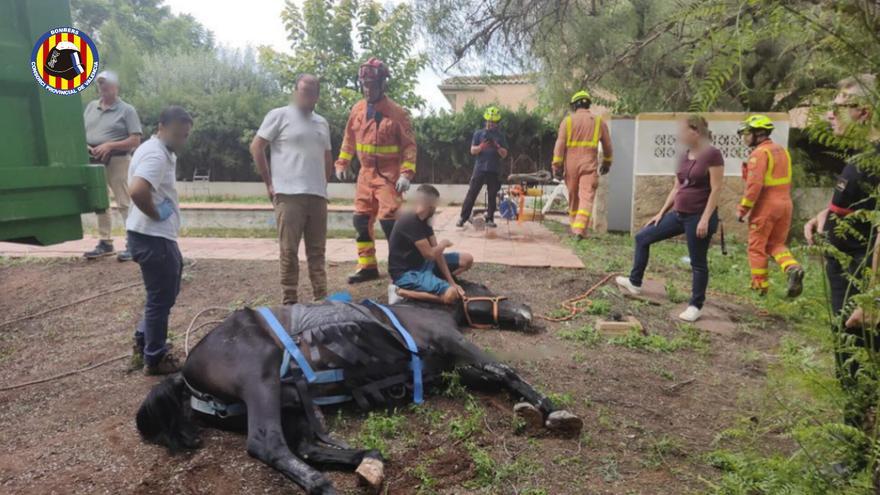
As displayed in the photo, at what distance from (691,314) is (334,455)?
331 cm

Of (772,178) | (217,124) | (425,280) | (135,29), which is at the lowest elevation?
(425,280)

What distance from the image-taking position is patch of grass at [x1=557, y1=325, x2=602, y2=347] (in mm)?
4082

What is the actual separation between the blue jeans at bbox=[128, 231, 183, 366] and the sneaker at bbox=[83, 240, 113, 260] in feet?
11.5

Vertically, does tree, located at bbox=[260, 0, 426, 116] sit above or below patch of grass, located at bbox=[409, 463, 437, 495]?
above

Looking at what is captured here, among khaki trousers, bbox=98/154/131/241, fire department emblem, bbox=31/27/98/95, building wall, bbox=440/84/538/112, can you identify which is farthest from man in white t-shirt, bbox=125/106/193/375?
building wall, bbox=440/84/538/112

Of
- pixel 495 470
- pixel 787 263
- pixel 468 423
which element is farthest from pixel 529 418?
pixel 787 263

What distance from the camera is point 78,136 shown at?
2.27 metres

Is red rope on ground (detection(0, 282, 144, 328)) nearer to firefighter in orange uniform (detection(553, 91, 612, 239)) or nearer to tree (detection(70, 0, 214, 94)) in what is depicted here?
firefighter in orange uniform (detection(553, 91, 612, 239))

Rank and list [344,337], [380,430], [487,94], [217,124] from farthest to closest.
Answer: [487,94], [217,124], [344,337], [380,430]

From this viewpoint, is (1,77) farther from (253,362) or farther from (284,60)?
(284,60)

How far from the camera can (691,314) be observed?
15.2ft

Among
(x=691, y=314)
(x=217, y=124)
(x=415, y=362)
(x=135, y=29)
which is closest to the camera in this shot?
(x=415, y=362)

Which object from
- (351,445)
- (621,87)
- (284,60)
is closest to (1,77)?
(351,445)

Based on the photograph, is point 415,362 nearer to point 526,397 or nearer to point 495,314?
point 526,397
